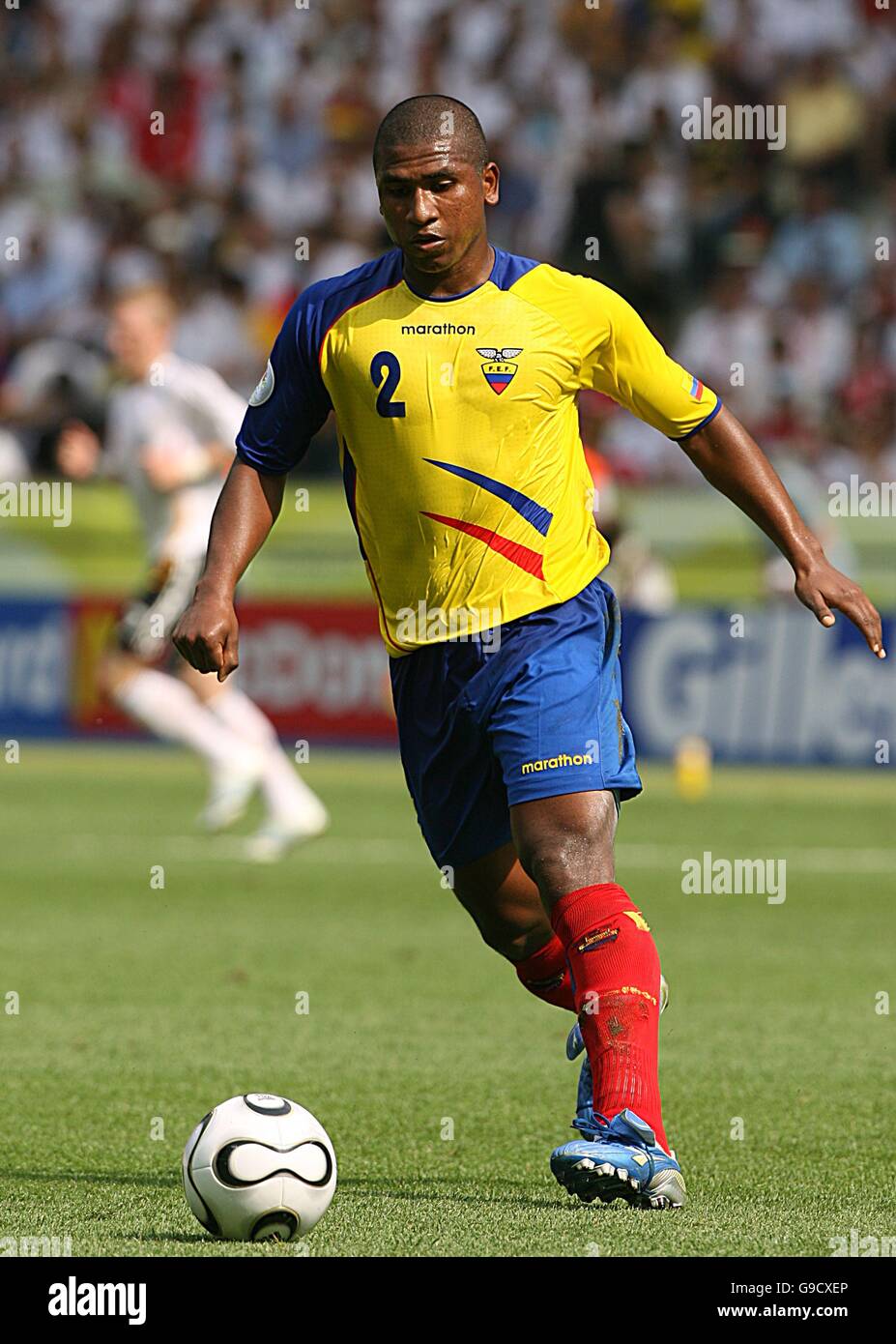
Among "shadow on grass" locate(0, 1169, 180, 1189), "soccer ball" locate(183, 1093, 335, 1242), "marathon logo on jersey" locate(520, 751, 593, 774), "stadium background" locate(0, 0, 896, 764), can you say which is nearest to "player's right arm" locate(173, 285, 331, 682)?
"marathon logo on jersey" locate(520, 751, 593, 774)

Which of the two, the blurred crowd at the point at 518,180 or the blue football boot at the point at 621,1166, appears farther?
the blurred crowd at the point at 518,180

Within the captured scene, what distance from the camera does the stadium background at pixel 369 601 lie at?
6.74 m

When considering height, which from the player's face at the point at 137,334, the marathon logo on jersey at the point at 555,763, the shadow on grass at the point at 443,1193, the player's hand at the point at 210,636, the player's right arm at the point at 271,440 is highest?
the player's face at the point at 137,334

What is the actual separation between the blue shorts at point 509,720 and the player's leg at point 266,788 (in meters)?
7.10

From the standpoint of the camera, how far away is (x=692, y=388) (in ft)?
17.3

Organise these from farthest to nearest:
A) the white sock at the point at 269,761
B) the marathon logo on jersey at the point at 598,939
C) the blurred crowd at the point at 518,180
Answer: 1. the blurred crowd at the point at 518,180
2. the white sock at the point at 269,761
3. the marathon logo on jersey at the point at 598,939

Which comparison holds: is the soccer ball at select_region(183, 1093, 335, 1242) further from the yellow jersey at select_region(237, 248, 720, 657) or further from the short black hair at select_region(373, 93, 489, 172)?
the short black hair at select_region(373, 93, 489, 172)

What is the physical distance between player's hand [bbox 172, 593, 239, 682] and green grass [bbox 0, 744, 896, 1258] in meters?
1.20

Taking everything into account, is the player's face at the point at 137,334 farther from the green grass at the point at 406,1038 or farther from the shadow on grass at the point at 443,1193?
the shadow on grass at the point at 443,1193

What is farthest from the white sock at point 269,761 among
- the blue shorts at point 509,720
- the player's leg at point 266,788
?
the blue shorts at point 509,720

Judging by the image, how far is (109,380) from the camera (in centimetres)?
1981

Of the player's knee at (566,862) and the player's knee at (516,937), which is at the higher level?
the player's knee at (566,862)

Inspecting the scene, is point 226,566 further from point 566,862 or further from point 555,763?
point 566,862

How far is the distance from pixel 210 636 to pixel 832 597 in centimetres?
140
